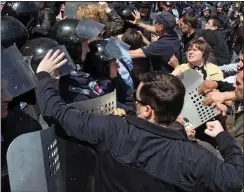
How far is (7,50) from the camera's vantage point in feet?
6.13

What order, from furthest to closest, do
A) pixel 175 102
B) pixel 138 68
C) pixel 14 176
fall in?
pixel 138 68 → pixel 175 102 → pixel 14 176

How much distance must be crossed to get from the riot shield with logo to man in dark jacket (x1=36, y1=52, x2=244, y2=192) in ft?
2.27

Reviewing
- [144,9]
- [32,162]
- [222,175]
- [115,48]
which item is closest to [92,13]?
[115,48]

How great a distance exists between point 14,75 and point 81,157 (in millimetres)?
774

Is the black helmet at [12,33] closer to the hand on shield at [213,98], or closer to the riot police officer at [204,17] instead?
the hand on shield at [213,98]

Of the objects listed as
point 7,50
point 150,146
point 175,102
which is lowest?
point 150,146

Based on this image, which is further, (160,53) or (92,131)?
(160,53)

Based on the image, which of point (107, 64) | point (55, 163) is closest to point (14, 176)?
point (55, 163)

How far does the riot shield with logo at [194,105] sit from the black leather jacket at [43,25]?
A: 136 cm

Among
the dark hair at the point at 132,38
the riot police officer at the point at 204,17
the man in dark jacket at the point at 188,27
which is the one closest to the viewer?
the dark hair at the point at 132,38

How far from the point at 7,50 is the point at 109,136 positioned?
1.88 feet

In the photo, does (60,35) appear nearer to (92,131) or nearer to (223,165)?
(92,131)

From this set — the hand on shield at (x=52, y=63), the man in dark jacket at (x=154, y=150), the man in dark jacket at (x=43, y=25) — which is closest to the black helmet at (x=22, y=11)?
the man in dark jacket at (x=43, y=25)

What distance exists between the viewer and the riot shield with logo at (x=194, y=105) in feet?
8.64
